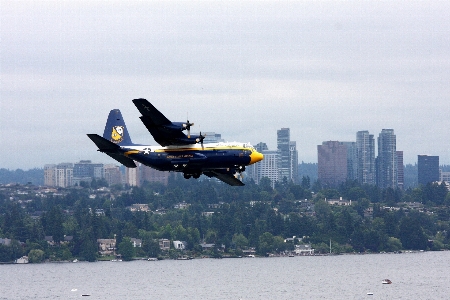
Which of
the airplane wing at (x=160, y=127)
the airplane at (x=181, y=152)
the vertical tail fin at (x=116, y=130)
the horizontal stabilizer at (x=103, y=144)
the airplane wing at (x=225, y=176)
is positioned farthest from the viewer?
the vertical tail fin at (x=116, y=130)

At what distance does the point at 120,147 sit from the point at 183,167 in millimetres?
5971

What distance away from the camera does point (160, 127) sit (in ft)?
286

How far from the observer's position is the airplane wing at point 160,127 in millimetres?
85375

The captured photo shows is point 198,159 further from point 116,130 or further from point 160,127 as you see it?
point 116,130

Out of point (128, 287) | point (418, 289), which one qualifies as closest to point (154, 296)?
point (128, 287)

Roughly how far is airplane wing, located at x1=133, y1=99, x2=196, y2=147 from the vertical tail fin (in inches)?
307

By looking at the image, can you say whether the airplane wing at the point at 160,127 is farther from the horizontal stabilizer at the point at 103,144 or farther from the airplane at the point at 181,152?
the horizontal stabilizer at the point at 103,144

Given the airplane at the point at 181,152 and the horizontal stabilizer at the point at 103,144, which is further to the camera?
the horizontal stabilizer at the point at 103,144

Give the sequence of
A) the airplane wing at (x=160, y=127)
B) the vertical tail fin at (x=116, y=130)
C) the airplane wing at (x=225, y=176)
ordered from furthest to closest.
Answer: the vertical tail fin at (x=116, y=130), the airplane wing at (x=225, y=176), the airplane wing at (x=160, y=127)

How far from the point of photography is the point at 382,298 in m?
175

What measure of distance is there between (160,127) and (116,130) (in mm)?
11569

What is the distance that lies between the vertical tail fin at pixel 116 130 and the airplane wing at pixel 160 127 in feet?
25.6

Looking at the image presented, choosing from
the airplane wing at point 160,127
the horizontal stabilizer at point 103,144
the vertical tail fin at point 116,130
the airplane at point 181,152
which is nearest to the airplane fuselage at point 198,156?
the airplane at point 181,152

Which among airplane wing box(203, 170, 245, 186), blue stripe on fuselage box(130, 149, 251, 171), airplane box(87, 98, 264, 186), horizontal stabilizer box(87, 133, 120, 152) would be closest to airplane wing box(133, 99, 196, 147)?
airplane box(87, 98, 264, 186)
